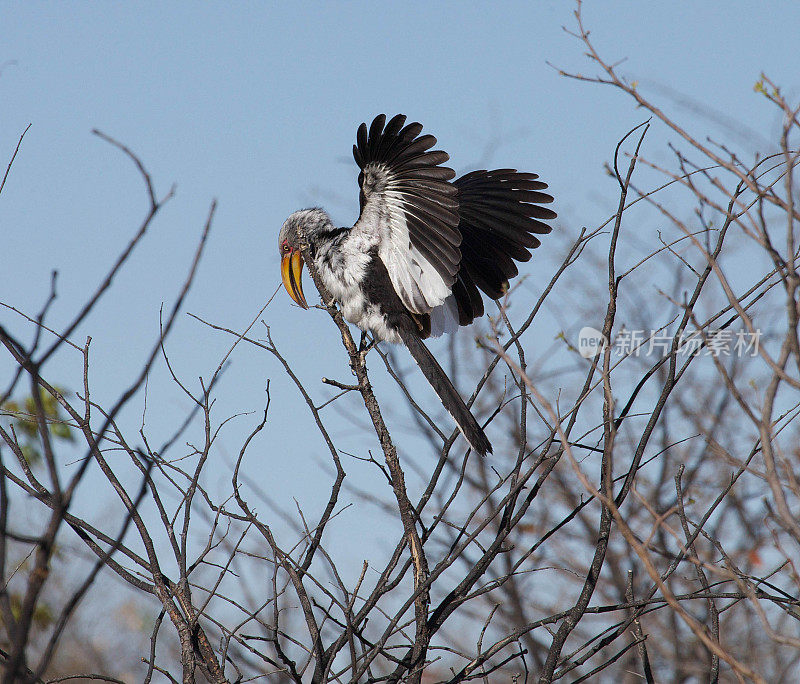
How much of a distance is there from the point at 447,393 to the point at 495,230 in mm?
1022

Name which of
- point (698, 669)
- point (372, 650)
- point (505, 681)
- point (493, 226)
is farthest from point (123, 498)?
point (505, 681)

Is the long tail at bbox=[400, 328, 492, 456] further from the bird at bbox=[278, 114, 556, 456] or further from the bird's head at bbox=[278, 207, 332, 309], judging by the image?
the bird's head at bbox=[278, 207, 332, 309]

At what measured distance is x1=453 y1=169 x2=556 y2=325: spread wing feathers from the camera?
423cm

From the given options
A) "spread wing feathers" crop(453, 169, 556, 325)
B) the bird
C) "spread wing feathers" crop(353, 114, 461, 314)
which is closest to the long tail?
the bird

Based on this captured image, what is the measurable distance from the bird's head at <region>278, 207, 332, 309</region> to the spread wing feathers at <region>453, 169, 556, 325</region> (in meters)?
0.74

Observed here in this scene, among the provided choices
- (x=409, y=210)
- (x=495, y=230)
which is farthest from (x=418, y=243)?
(x=495, y=230)

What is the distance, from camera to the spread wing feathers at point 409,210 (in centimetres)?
357

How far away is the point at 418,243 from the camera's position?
375 centimetres

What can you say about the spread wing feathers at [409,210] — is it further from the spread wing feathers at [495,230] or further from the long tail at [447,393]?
the spread wing feathers at [495,230]

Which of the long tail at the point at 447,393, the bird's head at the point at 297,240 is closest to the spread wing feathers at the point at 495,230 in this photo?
the long tail at the point at 447,393

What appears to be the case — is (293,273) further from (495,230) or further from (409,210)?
(495,230)

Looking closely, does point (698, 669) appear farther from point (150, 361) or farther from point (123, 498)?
point (150, 361)

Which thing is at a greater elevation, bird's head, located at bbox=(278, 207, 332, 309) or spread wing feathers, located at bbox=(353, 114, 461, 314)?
bird's head, located at bbox=(278, 207, 332, 309)

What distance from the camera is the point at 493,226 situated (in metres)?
4.27
